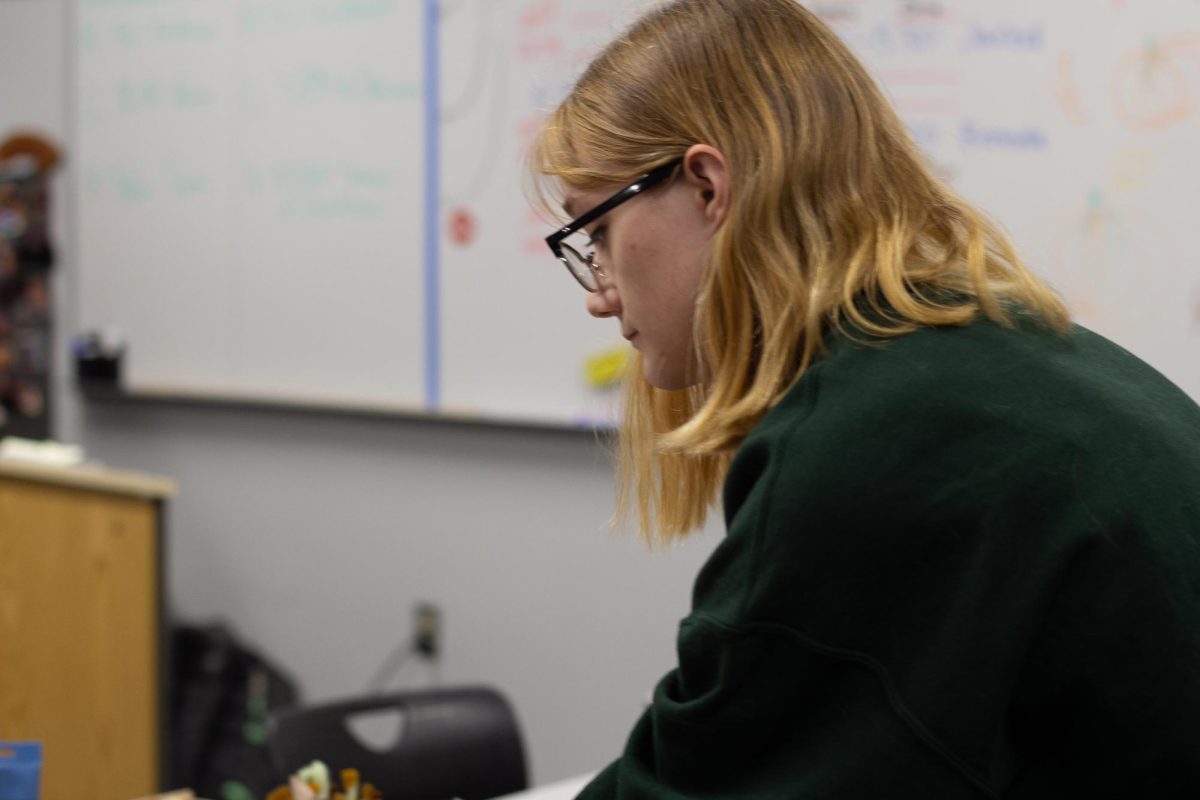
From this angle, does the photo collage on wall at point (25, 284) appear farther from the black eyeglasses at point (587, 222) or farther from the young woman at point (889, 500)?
the young woman at point (889, 500)

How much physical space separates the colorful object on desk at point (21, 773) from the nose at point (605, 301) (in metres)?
0.75

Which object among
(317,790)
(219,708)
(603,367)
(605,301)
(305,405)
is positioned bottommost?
(219,708)

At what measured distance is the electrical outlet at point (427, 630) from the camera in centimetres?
334

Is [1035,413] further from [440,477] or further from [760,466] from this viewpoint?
[440,477]

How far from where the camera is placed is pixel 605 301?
4.05 ft

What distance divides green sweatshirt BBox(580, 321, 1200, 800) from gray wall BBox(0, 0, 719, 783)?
1.77m

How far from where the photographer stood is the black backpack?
3.39 meters

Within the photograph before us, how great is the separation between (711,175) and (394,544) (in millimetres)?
2446

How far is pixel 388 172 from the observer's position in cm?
329

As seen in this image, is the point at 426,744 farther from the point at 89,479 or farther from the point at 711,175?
the point at 89,479

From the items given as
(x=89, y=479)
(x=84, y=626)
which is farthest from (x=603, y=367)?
(x=84, y=626)

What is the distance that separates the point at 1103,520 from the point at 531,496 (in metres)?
2.26

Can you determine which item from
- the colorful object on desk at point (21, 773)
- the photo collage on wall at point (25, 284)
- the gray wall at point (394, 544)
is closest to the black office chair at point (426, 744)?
the colorful object on desk at point (21, 773)

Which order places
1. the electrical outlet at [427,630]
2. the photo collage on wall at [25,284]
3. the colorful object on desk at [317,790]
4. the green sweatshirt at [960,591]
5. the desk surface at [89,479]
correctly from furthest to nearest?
the photo collage on wall at [25,284] < the electrical outlet at [427,630] < the desk surface at [89,479] < the colorful object on desk at [317,790] < the green sweatshirt at [960,591]
